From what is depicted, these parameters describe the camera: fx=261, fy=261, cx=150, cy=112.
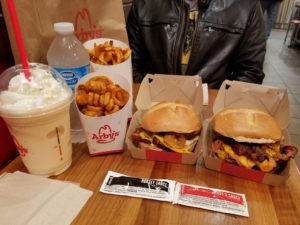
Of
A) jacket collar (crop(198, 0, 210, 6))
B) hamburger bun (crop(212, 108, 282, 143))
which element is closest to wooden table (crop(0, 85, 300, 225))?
hamburger bun (crop(212, 108, 282, 143))

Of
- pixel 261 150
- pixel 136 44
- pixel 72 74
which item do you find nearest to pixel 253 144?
pixel 261 150

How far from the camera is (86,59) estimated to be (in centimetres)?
79

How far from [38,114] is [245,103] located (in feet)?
2.09

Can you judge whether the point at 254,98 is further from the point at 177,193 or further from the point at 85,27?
the point at 85,27

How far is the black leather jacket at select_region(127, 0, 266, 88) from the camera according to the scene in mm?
1453

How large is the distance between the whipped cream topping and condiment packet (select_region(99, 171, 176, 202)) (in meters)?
0.24

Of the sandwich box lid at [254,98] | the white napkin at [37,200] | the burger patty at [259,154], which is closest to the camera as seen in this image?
the white napkin at [37,200]

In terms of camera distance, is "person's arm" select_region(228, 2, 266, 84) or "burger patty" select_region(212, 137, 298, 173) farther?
"person's arm" select_region(228, 2, 266, 84)

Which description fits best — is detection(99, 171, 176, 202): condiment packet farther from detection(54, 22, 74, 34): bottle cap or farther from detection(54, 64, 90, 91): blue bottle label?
detection(54, 22, 74, 34): bottle cap

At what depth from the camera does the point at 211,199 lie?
622mm

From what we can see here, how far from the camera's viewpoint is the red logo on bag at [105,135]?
720 millimetres

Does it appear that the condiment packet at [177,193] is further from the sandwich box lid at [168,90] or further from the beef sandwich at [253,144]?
the sandwich box lid at [168,90]

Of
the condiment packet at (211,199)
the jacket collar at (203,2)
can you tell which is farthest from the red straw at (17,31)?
the jacket collar at (203,2)

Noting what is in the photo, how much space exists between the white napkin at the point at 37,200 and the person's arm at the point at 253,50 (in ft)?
3.85
